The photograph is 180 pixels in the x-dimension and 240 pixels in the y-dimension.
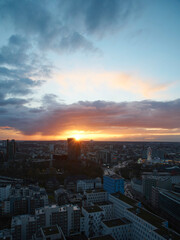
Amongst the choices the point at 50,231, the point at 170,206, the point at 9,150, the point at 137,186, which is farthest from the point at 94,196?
the point at 9,150

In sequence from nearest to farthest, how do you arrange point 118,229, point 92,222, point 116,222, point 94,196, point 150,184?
1. point 118,229
2. point 116,222
3. point 92,222
4. point 94,196
5. point 150,184

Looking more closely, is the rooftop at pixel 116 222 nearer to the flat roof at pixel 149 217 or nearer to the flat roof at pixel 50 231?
the flat roof at pixel 149 217

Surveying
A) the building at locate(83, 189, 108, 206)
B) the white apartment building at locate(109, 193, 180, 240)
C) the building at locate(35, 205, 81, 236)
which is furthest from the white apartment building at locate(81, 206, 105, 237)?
the building at locate(83, 189, 108, 206)

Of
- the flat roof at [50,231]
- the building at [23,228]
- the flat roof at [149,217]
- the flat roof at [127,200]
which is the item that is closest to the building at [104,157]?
the flat roof at [127,200]

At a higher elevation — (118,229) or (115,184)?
(115,184)

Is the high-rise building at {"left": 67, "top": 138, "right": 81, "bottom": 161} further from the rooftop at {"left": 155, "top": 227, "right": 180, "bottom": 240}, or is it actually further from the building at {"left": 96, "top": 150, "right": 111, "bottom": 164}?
the rooftop at {"left": 155, "top": 227, "right": 180, "bottom": 240}

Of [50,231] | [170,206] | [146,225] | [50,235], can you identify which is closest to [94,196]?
[170,206]

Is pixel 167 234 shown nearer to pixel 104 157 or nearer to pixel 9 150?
pixel 104 157

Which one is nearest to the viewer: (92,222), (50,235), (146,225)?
(50,235)

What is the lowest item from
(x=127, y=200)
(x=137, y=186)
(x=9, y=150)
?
(x=137, y=186)

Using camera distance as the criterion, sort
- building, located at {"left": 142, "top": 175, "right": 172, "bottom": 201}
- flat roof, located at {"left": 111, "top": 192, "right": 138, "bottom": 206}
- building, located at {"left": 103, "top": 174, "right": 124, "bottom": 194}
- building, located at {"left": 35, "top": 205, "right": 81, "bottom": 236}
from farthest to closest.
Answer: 1. building, located at {"left": 142, "top": 175, "right": 172, "bottom": 201}
2. building, located at {"left": 103, "top": 174, "right": 124, "bottom": 194}
3. flat roof, located at {"left": 111, "top": 192, "right": 138, "bottom": 206}
4. building, located at {"left": 35, "top": 205, "right": 81, "bottom": 236}

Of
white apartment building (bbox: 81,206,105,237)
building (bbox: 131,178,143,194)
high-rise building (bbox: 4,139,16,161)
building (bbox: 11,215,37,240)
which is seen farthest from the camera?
high-rise building (bbox: 4,139,16,161)

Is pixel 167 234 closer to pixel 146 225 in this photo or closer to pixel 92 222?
pixel 146 225

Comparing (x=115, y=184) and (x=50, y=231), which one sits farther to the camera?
(x=115, y=184)
